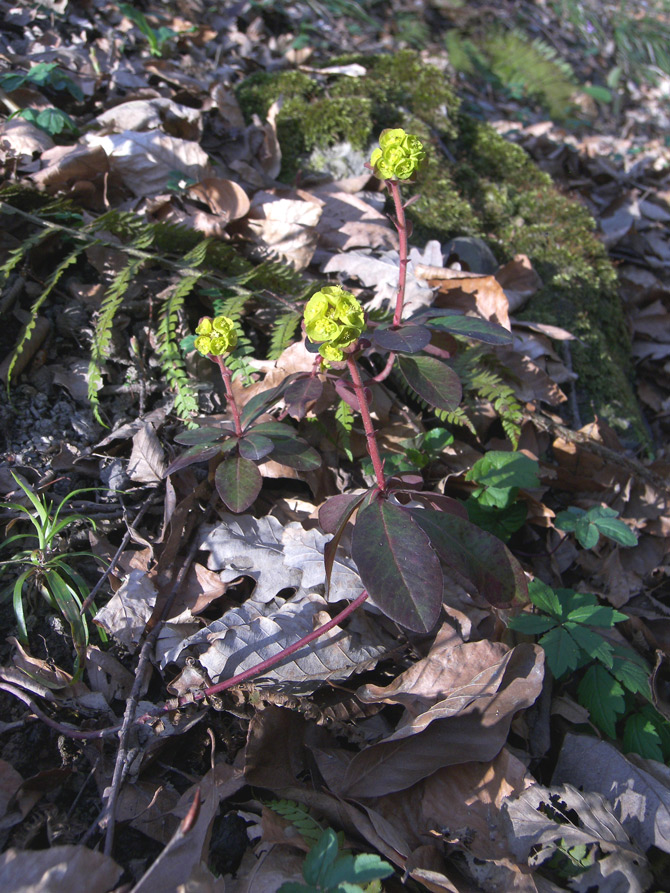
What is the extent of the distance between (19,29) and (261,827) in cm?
462

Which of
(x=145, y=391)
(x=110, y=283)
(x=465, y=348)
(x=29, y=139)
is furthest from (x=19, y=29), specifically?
(x=465, y=348)

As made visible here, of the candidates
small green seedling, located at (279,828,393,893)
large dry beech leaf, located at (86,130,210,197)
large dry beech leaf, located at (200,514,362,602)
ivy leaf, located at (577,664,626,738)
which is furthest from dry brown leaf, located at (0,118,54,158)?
ivy leaf, located at (577,664,626,738)

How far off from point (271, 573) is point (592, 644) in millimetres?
1062

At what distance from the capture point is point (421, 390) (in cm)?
167

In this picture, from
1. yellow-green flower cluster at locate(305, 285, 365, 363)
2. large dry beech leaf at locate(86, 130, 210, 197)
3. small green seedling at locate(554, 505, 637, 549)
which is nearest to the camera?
yellow-green flower cluster at locate(305, 285, 365, 363)

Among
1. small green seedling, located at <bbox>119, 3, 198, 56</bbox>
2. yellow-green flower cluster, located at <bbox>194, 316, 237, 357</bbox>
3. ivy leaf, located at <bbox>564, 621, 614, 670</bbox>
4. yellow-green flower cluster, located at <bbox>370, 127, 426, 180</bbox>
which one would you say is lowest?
ivy leaf, located at <bbox>564, 621, 614, 670</bbox>

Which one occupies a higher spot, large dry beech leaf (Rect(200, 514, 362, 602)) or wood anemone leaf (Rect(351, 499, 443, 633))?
wood anemone leaf (Rect(351, 499, 443, 633))

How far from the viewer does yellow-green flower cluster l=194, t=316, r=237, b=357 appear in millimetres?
1709

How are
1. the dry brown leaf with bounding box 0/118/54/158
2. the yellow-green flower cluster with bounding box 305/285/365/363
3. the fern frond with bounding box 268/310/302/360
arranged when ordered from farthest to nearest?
the dry brown leaf with bounding box 0/118/54/158, the fern frond with bounding box 268/310/302/360, the yellow-green flower cluster with bounding box 305/285/365/363

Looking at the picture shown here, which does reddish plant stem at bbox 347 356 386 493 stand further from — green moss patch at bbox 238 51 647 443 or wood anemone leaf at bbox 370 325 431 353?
green moss patch at bbox 238 51 647 443

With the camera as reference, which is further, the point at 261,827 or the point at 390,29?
the point at 390,29

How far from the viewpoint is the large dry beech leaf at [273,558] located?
1.88 metres

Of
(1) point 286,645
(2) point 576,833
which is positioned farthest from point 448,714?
(1) point 286,645

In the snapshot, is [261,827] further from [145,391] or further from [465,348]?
[465,348]
